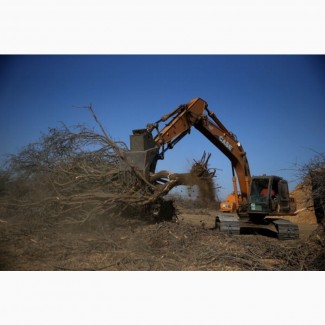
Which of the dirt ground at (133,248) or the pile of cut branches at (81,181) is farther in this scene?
the pile of cut branches at (81,181)

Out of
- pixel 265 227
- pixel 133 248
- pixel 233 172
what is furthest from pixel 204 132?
pixel 133 248

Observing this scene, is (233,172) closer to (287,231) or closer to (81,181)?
(287,231)

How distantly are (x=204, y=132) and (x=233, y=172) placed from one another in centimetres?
133

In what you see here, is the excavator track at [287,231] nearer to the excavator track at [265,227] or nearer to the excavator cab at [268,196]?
the excavator track at [265,227]

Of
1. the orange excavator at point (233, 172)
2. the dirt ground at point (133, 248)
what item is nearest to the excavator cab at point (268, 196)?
the orange excavator at point (233, 172)

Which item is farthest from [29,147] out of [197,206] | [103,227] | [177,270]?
[197,206]

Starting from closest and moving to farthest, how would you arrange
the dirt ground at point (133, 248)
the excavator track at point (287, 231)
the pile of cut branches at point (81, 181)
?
1. the dirt ground at point (133, 248)
2. the pile of cut branches at point (81, 181)
3. the excavator track at point (287, 231)

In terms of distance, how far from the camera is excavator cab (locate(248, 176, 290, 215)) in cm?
805

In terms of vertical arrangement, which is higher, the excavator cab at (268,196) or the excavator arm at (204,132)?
the excavator arm at (204,132)

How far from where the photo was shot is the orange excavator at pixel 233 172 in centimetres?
731

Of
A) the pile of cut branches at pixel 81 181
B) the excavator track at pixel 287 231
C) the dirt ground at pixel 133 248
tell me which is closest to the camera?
the dirt ground at pixel 133 248

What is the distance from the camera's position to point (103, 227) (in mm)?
6660

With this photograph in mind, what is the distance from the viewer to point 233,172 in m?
8.95

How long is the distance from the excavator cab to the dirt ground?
1.40 metres
